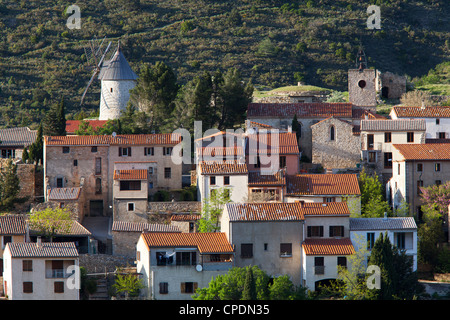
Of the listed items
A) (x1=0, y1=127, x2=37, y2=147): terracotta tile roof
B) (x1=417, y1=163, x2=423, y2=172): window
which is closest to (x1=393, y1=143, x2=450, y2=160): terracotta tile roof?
(x1=417, y1=163, x2=423, y2=172): window

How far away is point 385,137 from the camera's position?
73.0m

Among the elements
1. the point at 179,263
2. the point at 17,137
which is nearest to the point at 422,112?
the point at 179,263

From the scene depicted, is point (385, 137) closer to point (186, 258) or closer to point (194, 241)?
point (194, 241)

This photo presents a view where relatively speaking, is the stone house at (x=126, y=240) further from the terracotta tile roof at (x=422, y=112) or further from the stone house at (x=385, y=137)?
the terracotta tile roof at (x=422, y=112)

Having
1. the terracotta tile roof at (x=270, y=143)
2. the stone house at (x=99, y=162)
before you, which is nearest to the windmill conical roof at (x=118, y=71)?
the stone house at (x=99, y=162)

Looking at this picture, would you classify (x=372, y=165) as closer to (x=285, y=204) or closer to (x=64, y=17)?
(x=285, y=204)

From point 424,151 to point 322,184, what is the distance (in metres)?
7.58

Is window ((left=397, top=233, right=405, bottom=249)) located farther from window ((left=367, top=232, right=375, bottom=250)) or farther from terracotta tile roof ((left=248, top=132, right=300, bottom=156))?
terracotta tile roof ((left=248, top=132, right=300, bottom=156))

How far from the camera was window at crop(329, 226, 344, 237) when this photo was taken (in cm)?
5997

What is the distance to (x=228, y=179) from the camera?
217 feet

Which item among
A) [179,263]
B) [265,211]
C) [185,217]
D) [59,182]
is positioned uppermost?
[59,182]

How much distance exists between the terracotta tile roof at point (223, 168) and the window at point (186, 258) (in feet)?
29.6

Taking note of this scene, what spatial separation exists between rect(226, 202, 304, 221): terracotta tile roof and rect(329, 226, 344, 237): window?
209cm
